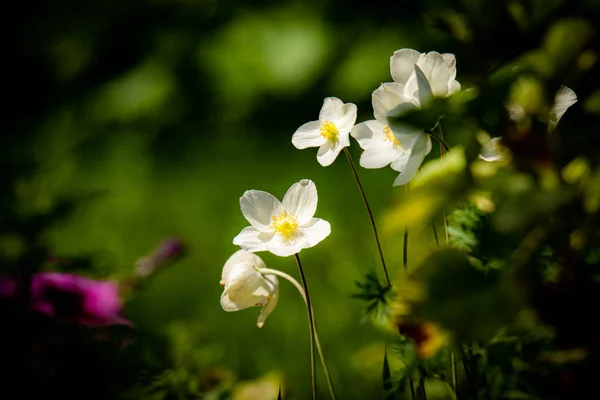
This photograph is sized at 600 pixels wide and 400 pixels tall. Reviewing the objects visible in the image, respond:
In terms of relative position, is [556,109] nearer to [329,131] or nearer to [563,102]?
[563,102]

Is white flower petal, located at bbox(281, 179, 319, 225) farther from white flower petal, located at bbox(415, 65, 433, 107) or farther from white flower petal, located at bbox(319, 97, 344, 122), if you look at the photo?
white flower petal, located at bbox(415, 65, 433, 107)

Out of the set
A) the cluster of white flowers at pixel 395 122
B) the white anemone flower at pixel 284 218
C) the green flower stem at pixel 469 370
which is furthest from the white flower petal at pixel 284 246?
the green flower stem at pixel 469 370

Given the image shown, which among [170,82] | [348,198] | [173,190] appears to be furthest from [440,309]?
[170,82]

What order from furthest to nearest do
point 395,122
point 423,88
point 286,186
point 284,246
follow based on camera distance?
1. point 286,186
2. point 284,246
3. point 423,88
4. point 395,122

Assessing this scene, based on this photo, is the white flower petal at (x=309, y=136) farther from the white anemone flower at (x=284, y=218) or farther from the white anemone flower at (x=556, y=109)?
the white anemone flower at (x=556, y=109)

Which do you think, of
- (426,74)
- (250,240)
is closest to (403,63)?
(426,74)

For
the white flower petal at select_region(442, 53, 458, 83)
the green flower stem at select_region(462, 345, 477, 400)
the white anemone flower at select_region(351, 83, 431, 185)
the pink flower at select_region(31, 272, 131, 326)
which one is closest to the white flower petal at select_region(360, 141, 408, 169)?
the white anemone flower at select_region(351, 83, 431, 185)

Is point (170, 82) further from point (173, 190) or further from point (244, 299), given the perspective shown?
point (244, 299)

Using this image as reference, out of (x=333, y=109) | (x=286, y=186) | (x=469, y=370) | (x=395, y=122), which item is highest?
(x=286, y=186)
